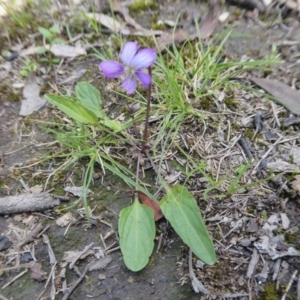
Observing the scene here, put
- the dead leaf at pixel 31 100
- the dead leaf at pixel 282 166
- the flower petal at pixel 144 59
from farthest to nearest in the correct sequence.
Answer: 1. the dead leaf at pixel 31 100
2. the dead leaf at pixel 282 166
3. the flower petal at pixel 144 59

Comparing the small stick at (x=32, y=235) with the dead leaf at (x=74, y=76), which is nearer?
the small stick at (x=32, y=235)

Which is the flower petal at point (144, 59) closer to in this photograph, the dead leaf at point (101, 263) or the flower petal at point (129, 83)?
the flower petal at point (129, 83)

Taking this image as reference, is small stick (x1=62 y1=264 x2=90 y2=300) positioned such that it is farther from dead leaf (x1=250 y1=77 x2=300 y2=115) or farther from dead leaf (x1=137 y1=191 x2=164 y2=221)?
dead leaf (x1=250 y1=77 x2=300 y2=115)

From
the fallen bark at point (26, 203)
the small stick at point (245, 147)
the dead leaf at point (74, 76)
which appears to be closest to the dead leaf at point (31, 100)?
the dead leaf at point (74, 76)

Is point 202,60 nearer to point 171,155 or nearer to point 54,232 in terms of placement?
point 171,155

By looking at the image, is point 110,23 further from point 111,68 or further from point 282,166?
point 282,166

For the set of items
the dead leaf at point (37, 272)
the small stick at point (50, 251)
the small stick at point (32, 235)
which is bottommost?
the dead leaf at point (37, 272)

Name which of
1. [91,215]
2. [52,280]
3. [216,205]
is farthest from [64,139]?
[216,205]
